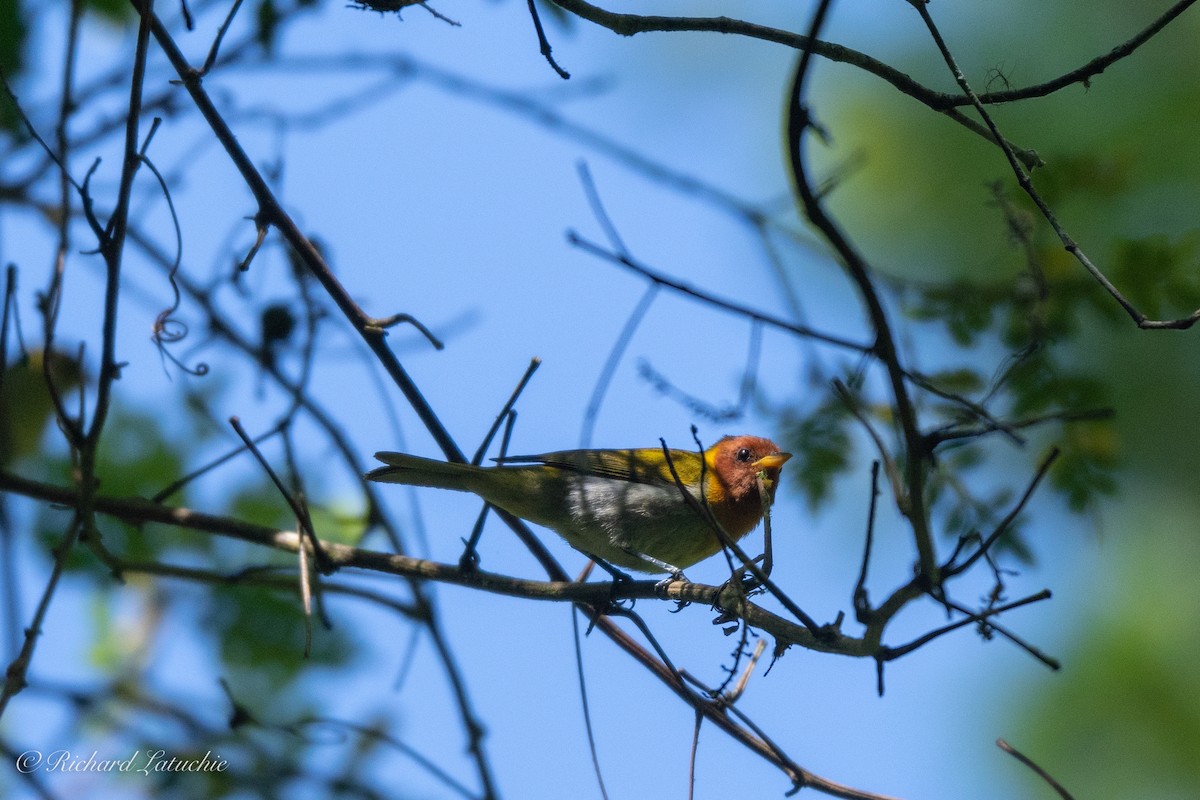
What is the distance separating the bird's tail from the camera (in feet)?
14.0

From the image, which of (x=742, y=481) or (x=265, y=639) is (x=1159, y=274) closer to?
(x=742, y=481)

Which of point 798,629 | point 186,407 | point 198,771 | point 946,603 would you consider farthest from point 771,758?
point 186,407

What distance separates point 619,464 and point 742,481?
0.63 m

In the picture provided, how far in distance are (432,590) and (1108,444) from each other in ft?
9.93

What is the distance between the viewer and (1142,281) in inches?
166

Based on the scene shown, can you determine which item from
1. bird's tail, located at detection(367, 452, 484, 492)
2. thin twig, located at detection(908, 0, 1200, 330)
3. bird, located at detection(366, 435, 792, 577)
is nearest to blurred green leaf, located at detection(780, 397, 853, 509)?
bird, located at detection(366, 435, 792, 577)

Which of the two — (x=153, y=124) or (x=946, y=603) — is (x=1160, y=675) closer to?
(x=946, y=603)

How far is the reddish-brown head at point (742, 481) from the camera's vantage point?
5.30m

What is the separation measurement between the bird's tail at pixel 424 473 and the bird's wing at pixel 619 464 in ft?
1.02

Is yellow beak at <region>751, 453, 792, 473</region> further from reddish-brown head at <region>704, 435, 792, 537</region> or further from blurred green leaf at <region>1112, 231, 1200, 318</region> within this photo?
blurred green leaf at <region>1112, 231, 1200, 318</region>

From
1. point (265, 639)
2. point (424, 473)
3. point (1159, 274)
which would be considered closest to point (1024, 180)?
point (1159, 274)

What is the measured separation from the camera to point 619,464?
529cm

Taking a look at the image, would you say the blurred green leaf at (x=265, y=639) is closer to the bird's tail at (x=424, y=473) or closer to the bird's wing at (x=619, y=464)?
the bird's tail at (x=424, y=473)

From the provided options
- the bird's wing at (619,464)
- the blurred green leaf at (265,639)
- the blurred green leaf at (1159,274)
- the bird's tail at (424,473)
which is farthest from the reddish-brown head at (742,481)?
the blurred green leaf at (265,639)
